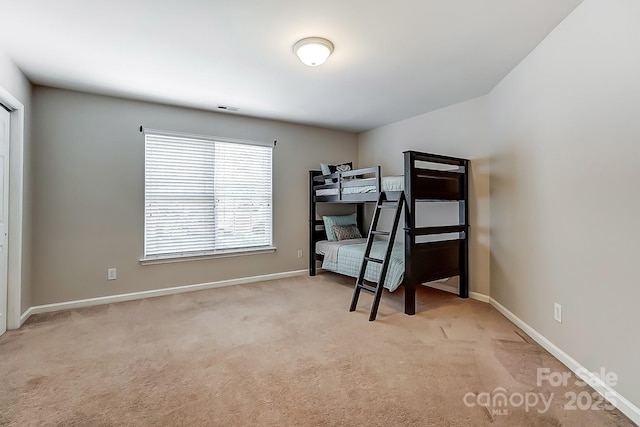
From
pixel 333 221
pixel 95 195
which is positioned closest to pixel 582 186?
pixel 333 221

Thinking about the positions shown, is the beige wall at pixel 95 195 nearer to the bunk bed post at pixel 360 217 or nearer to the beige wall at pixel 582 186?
the bunk bed post at pixel 360 217

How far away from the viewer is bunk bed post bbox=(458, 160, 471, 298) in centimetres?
368

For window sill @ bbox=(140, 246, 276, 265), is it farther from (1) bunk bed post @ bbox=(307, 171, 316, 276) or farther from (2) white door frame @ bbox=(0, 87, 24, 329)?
(2) white door frame @ bbox=(0, 87, 24, 329)

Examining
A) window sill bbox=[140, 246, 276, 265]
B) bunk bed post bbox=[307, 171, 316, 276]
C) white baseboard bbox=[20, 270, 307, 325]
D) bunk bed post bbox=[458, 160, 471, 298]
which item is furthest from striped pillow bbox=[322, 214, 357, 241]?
bunk bed post bbox=[458, 160, 471, 298]

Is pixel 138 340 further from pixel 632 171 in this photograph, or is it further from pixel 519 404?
pixel 632 171

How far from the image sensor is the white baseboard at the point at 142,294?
3252mm

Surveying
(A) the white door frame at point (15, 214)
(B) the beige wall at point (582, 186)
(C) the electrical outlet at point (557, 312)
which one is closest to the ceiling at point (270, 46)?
(B) the beige wall at point (582, 186)

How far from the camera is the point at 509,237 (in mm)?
3051

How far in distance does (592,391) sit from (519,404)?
510 mm

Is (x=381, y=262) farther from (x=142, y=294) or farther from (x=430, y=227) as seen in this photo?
(x=142, y=294)

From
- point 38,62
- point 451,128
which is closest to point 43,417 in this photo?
point 38,62

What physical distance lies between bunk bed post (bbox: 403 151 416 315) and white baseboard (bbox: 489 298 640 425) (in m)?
0.94

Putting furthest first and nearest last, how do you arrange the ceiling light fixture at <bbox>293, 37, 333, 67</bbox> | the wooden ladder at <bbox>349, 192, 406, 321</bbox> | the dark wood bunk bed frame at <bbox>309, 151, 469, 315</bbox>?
the dark wood bunk bed frame at <bbox>309, 151, 469, 315</bbox>
the wooden ladder at <bbox>349, 192, 406, 321</bbox>
the ceiling light fixture at <bbox>293, 37, 333, 67</bbox>

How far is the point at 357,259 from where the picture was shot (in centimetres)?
395
